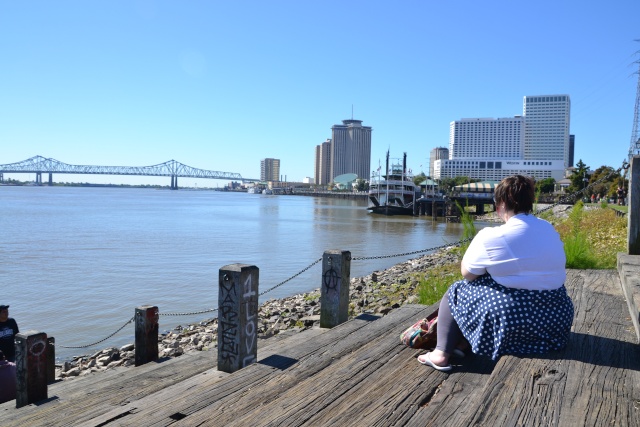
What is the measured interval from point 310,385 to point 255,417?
20.4 inches

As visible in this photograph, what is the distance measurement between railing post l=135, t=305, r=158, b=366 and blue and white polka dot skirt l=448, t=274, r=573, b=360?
348 cm

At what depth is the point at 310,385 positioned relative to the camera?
9.72ft

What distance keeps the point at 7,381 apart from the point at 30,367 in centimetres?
124

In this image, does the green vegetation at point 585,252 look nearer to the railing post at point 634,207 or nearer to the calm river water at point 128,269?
the railing post at point 634,207

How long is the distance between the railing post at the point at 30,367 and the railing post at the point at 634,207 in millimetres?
6461

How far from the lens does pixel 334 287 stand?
5141 mm

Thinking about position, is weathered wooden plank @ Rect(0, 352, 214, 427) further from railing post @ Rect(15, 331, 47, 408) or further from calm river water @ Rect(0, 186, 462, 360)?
calm river water @ Rect(0, 186, 462, 360)

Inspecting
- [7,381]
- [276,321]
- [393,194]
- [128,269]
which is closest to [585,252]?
[276,321]

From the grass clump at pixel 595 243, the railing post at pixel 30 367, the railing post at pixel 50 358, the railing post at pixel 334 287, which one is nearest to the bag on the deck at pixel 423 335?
the railing post at pixel 334 287

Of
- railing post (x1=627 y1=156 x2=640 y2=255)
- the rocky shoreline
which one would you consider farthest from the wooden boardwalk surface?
railing post (x1=627 y1=156 x2=640 y2=255)

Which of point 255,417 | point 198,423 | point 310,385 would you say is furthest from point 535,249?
point 198,423

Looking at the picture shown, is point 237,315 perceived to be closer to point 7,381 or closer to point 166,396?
point 166,396

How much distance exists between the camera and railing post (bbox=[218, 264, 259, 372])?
369 centimetres

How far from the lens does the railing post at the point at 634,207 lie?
614 cm
